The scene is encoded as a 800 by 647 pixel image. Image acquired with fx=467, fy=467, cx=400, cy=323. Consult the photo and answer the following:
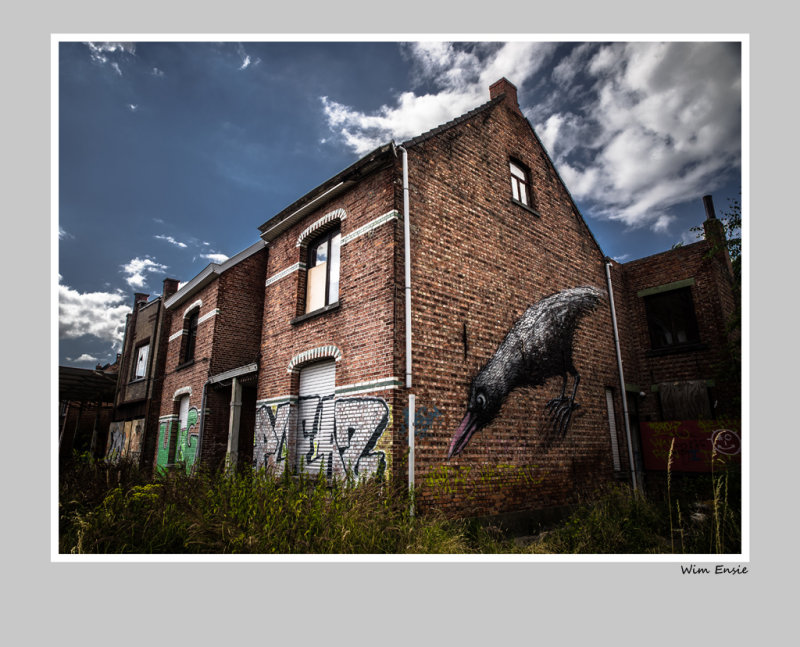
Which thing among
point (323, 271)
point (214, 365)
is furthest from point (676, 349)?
point (214, 365)

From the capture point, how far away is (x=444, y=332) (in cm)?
777

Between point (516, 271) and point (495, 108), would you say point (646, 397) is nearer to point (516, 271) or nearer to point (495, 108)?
point (516, 271)

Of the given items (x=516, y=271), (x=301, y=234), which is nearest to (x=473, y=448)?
(x=516, y=271)

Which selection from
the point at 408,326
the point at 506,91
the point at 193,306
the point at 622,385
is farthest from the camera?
the point at 193,306

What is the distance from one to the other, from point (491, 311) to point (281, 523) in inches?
209

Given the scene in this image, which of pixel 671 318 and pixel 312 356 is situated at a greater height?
pixel 671 318

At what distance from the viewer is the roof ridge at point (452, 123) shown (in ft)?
27.6

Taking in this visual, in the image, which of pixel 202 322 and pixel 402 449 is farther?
pixel 202 322

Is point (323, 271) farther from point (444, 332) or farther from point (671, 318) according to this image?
point (671, 318)

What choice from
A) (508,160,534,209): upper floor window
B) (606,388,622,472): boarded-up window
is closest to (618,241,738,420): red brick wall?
(606,388,622,472): boarded-up window

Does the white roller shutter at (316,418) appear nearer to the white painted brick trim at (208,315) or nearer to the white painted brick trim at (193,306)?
the white painted brick trim at (208,315)

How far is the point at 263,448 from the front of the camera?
31.5 feet

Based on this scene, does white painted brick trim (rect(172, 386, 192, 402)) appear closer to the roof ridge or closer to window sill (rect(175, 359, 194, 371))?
window sill (rect(175, 359, 194, 371))

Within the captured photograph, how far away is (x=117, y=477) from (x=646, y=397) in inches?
459
